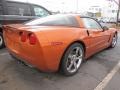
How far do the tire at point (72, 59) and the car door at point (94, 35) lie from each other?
44 cm

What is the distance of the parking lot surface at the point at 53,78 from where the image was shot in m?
3.45

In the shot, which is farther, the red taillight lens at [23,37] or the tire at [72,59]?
the tire at [72,59]

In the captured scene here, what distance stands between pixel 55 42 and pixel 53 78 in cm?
90

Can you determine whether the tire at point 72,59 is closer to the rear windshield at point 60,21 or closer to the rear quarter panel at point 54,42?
the rear quarter panel at point 54,42

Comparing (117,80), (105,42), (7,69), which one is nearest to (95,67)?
(117,80)

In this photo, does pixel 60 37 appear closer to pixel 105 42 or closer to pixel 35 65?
pixel 35 65

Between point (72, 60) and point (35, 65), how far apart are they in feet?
3.08

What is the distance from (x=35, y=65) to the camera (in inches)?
132

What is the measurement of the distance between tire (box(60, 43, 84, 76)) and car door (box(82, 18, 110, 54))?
1.44 feet

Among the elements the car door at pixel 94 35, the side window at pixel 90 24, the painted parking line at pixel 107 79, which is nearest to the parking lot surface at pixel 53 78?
the painted parking line at pixel 107 79

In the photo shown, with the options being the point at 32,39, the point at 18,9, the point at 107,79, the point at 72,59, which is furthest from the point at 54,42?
the point at 18,9

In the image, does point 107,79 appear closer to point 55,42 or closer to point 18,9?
point 55,42

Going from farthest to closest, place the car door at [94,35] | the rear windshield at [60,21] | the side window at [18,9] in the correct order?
the side window at [18,9] < the car door at [94,35] < the rear windshield at [60,21]

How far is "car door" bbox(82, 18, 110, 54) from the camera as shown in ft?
14.7
